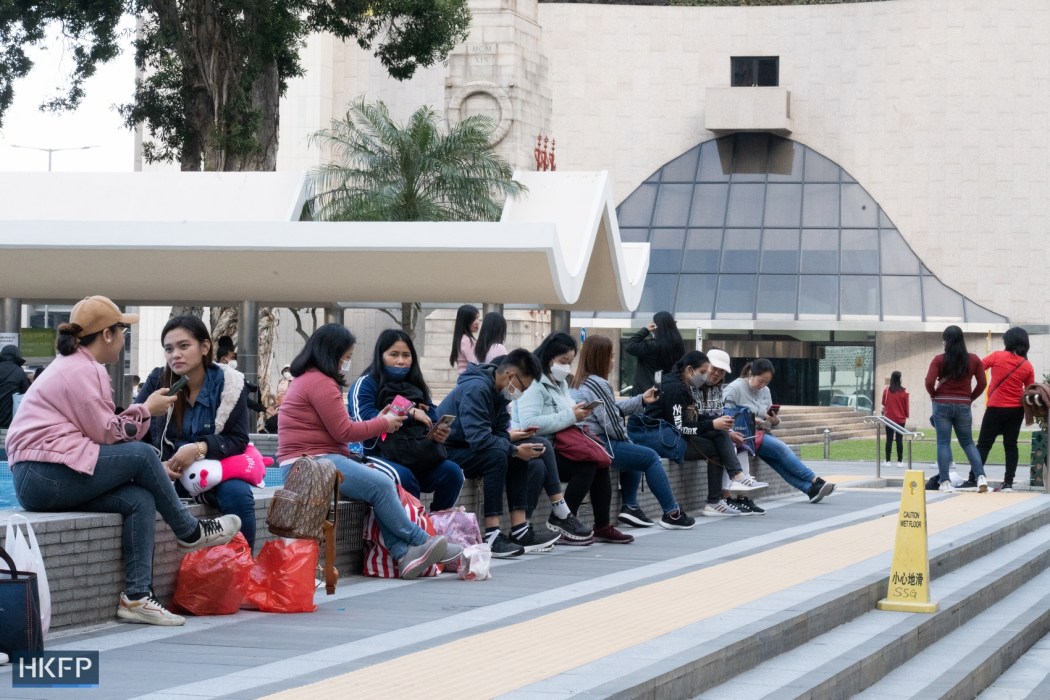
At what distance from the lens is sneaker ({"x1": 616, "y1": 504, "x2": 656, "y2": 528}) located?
12.0m

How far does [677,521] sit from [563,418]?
193cm

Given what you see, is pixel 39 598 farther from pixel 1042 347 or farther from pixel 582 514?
pixel 1042 347

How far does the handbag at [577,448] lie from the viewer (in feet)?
35.3

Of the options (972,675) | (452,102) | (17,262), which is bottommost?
(972,675)

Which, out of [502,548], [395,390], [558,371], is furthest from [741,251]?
[395,390]

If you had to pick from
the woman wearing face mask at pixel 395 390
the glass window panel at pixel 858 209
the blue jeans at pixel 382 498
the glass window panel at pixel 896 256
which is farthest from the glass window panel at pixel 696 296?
the blue jeans at pixel 382 498

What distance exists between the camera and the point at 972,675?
7.59 m

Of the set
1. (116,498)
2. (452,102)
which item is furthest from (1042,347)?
(116,498)

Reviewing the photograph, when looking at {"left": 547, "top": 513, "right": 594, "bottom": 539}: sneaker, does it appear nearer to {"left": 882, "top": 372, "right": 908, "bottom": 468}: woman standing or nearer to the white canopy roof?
the white canopy roof

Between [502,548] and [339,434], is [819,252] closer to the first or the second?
[502,548]

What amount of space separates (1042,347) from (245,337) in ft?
113

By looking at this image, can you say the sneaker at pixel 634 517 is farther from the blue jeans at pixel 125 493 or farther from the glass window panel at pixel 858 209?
the glass window panel at pixel 858 209

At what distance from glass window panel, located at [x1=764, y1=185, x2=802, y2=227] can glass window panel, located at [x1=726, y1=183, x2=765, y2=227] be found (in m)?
0.25

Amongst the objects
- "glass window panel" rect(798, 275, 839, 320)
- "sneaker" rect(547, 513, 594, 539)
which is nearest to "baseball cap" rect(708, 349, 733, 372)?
"sneaker" rect(547, 513, 594, 539)
